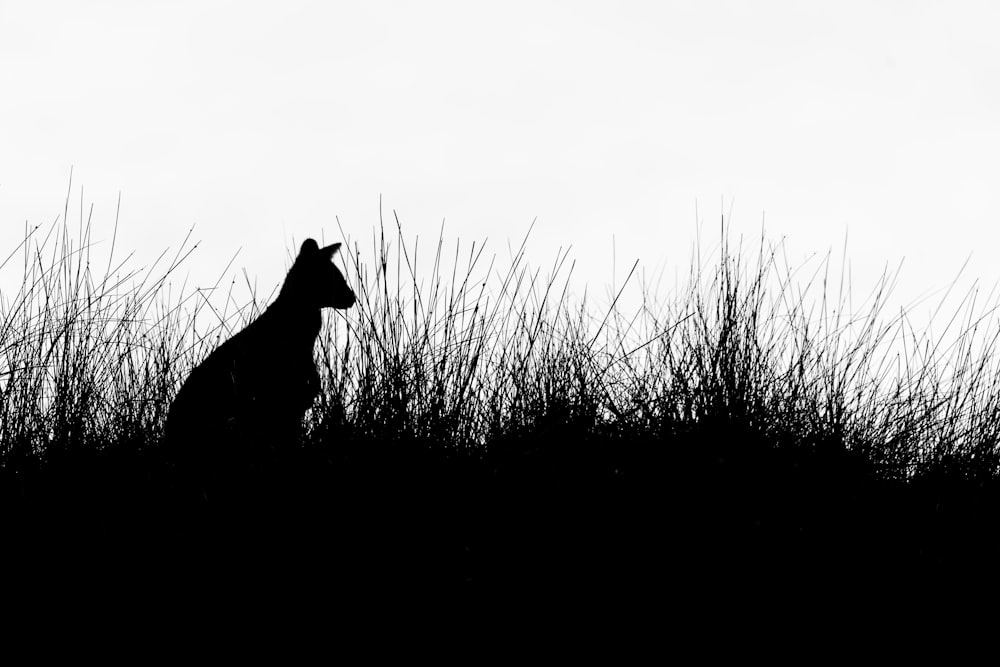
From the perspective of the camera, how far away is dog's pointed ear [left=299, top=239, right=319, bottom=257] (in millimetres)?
3584

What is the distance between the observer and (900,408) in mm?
3484

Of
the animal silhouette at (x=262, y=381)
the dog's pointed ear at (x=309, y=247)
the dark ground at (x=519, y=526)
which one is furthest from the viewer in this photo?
the dog's pointed ear at (x=309, y=247)

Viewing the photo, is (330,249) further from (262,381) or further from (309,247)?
(262,381)

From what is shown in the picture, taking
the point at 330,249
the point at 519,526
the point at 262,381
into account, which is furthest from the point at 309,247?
the point at 519,526

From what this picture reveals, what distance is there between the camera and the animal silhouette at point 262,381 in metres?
3.17

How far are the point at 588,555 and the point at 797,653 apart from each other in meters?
0.53

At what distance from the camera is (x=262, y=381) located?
343cm

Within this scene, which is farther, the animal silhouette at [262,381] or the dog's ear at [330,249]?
the dog's ear at [330,249]

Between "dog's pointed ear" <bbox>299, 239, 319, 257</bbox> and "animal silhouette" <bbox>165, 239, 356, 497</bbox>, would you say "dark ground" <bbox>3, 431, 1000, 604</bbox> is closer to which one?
"animal silhouette" <bbox>165, 239, 356, 497</bbox>

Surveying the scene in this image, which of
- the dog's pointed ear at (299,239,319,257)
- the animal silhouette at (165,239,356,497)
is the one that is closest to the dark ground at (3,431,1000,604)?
the animal silhouette at (165,239,356,497)

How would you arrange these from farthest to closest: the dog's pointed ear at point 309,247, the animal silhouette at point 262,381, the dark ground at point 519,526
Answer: the dog's pointed ear at point 309,247, the animal silhouette at point 262,381, the dark ground at point 519,526

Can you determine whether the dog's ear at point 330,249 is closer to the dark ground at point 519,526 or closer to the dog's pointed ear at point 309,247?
the dog's pointed ear at point 309,247

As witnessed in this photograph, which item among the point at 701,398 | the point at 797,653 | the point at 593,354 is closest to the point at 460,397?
the point at 593,354

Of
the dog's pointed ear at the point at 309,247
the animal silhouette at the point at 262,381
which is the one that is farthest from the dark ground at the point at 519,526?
the dog's pointed ear at the point at 309,247
